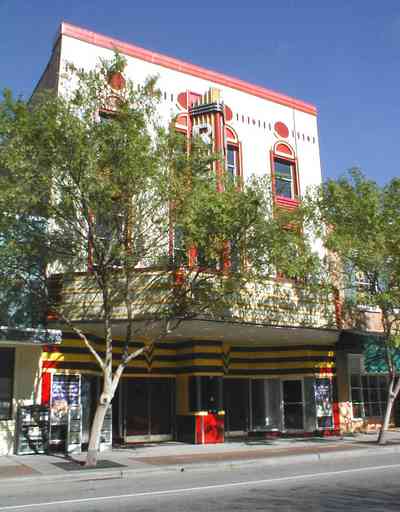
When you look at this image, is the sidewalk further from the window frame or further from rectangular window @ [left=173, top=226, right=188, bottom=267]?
the window frame

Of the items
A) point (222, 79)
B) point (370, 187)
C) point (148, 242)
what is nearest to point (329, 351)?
point (370, 187)

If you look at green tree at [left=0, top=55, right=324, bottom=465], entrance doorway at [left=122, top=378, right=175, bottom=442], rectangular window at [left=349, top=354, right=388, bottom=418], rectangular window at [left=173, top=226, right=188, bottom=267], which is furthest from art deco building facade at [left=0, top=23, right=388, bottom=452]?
rectangular window at [left=173, top=226, right=188, bottom=267]

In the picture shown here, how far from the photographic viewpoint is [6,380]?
1850 cm

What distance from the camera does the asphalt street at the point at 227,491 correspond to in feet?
32.1

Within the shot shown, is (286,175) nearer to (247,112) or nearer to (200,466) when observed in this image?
(247,112)

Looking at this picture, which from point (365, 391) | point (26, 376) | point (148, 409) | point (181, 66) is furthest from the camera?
point (365, 391)

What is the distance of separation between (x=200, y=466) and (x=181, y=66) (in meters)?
15.6

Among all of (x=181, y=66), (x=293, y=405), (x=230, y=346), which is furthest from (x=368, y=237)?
(x=181, y=66)

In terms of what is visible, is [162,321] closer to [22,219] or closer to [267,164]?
[22,219]

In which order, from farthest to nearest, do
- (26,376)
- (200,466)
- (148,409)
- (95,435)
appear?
(148,409)
(26,376)
(200,466)
(95,435)

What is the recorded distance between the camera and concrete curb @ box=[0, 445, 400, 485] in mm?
13594

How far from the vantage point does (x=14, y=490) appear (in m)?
12.4

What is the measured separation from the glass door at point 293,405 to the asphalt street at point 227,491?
321 inches

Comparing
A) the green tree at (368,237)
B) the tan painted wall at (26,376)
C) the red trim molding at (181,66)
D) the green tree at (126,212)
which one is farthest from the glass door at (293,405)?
the red trim molding at (181,66)
